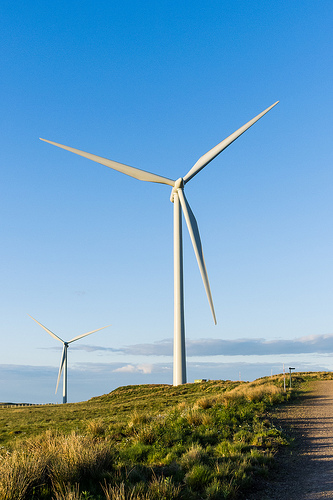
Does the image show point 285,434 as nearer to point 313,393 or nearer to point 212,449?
point 212,449

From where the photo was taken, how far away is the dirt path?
10836 mm

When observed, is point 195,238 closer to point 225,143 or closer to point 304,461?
point 225,143

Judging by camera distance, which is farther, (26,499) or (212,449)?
(212,449)

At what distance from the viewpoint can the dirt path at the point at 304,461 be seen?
35.6 ft

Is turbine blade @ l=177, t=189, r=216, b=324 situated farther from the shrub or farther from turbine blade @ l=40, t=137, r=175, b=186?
the shrub

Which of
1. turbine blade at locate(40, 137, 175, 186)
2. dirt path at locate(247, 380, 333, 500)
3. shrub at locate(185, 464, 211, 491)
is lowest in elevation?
dirt path at locate(247, 380, 333, 500)

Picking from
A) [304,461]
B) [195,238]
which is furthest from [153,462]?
[195,238]

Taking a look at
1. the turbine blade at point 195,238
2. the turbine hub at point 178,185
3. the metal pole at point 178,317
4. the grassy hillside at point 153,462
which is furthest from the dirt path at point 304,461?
the turbine hub at point 178,185

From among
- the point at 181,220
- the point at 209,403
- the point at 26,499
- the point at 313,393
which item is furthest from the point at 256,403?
the point at 181,220

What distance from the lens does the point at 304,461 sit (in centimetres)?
1370

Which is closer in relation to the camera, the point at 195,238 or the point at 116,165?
the point at 195,238

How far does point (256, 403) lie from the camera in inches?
949

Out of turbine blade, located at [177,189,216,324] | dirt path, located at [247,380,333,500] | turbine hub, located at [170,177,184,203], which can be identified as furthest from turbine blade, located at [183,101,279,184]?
dirt path, located at [247,380,333,500]

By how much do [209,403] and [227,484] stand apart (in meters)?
14.2
